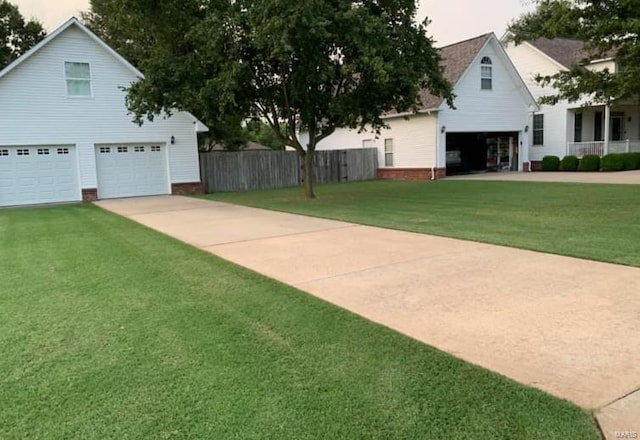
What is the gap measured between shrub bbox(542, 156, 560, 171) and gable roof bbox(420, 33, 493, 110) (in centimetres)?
646

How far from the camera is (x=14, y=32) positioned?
25656 millimetres

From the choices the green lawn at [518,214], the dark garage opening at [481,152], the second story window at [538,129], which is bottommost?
the green lawn at [518,214]

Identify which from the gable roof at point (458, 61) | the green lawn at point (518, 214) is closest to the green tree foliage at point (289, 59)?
the green lawn at point (518, 214)

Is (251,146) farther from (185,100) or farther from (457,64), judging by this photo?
(185,100)

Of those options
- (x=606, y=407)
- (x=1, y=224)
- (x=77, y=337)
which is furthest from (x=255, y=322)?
(x=1, y=224)

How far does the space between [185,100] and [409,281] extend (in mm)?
10658

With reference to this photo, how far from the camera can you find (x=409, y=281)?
17.7 ft

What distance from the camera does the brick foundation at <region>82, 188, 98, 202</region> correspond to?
19.1 m

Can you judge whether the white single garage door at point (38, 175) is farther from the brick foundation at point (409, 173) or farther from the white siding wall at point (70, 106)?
the brick foundation at point (409, 173)

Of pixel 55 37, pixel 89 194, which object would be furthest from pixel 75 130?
pixel 55 37

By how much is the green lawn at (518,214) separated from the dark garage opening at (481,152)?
383 inches

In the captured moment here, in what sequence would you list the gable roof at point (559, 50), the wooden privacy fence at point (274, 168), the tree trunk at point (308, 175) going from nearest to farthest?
1. the tree trunk at point (308, 175)
2. the wooden privacy fence at point (274, 168)
3. the gable roof at point (559, 50)

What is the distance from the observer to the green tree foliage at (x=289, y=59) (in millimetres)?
12047

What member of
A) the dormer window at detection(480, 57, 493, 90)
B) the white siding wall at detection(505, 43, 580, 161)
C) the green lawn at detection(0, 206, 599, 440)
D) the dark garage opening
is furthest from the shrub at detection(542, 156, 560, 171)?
the green lawn at detection(0, 206, 599, 440)
